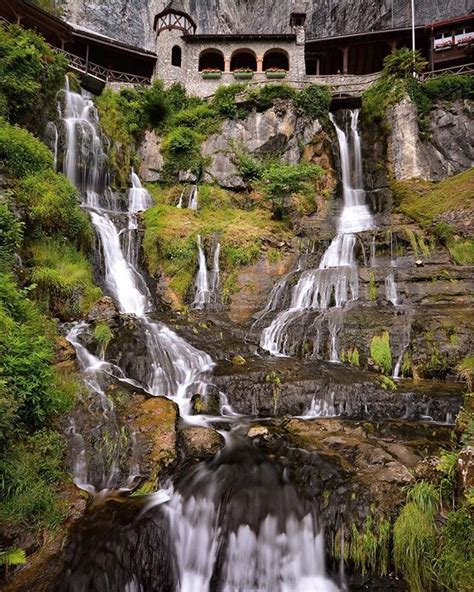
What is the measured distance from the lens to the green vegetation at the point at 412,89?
20.7 m

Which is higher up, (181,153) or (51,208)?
(181,153)

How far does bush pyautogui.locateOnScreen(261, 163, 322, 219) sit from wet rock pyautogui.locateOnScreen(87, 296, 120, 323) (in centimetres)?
1038

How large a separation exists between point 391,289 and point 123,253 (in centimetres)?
986

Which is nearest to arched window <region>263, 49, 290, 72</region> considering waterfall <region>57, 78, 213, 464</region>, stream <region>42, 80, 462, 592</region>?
waterfall <region>57, 78, 213, 464</region>

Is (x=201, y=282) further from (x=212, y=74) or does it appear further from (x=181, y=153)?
(x=212, y=74)

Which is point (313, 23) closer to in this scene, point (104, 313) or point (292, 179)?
point (292, 179)

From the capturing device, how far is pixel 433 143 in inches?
804

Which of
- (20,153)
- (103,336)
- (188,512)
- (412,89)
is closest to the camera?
(188,512)

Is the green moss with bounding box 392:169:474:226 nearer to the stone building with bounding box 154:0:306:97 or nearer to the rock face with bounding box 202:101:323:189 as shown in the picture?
the rock face with bounding box 202:101:323:189

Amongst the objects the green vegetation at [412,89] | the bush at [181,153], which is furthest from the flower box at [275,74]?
the bush at [181,153]

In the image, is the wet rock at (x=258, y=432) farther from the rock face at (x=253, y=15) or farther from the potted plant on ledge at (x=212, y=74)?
the rock face at (x=253, y=15)

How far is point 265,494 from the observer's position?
4750mm

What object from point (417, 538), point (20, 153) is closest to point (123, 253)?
point (20, 153)

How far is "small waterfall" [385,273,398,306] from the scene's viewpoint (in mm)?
11412
